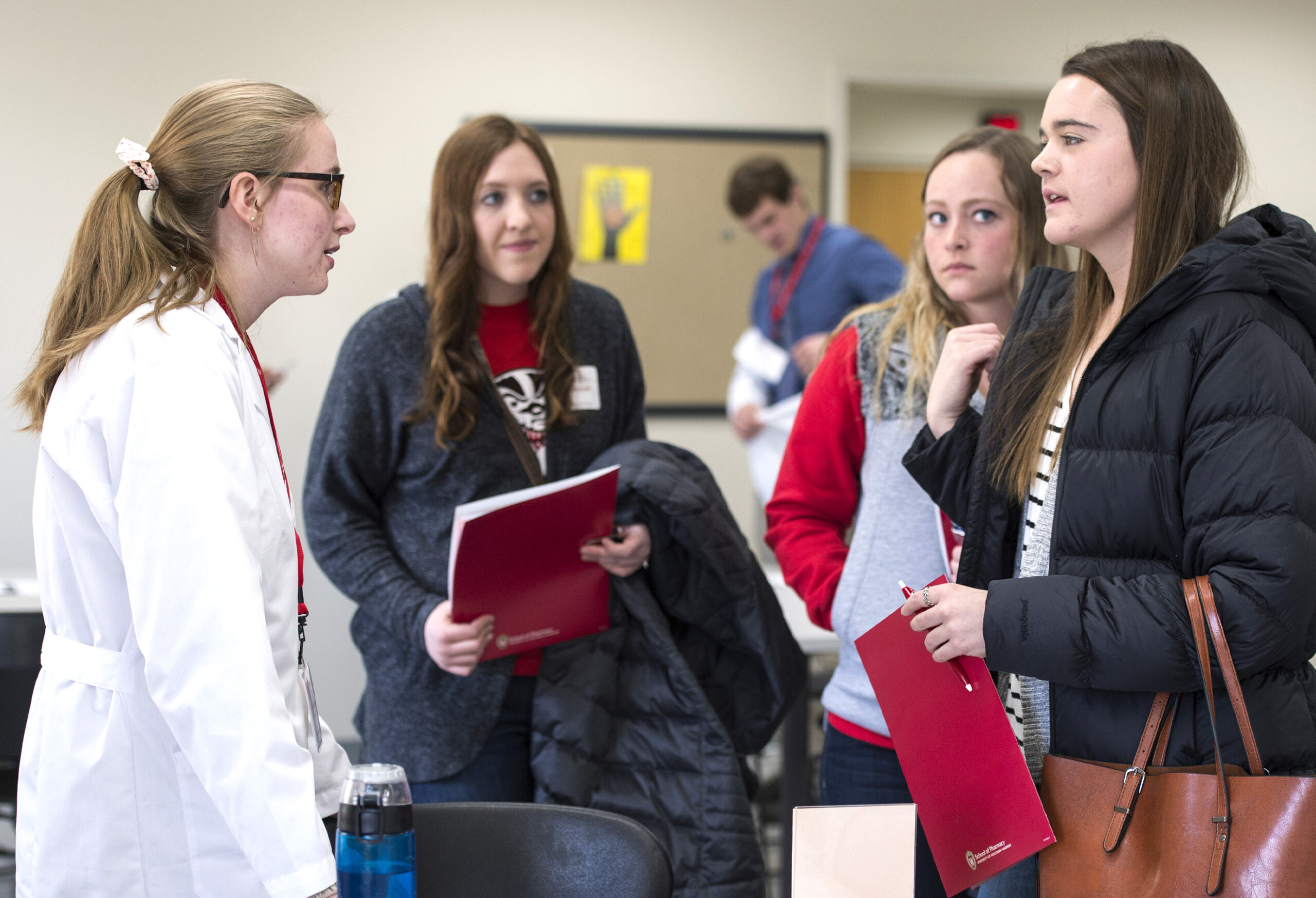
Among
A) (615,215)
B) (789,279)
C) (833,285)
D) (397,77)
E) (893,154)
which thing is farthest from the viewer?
(893,154)

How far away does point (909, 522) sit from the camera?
157 cm

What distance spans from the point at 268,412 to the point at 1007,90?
12.6 ft

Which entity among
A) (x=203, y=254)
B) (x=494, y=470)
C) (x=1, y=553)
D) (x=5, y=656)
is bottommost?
(x=1, y=553)

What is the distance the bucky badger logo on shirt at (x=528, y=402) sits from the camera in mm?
1784

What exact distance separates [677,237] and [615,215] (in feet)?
0.80

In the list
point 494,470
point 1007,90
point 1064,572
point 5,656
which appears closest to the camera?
point 1064,572

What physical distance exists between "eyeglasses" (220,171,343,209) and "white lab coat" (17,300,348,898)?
158 mm

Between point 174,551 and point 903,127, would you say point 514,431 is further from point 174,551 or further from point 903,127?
point 903,127

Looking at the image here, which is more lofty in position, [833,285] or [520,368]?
[520,368]

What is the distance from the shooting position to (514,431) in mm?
1752

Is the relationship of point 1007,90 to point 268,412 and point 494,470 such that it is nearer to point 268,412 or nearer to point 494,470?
point 494,470

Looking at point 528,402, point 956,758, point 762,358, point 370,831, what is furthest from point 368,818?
point 762,358

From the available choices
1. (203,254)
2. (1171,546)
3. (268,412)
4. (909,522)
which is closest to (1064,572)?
(1171,546)

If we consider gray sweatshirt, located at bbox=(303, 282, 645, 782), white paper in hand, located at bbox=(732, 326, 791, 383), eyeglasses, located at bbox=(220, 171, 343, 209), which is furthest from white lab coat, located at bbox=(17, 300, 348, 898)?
white paper in hand, located at bbox=(732, 326, 791, 383)
